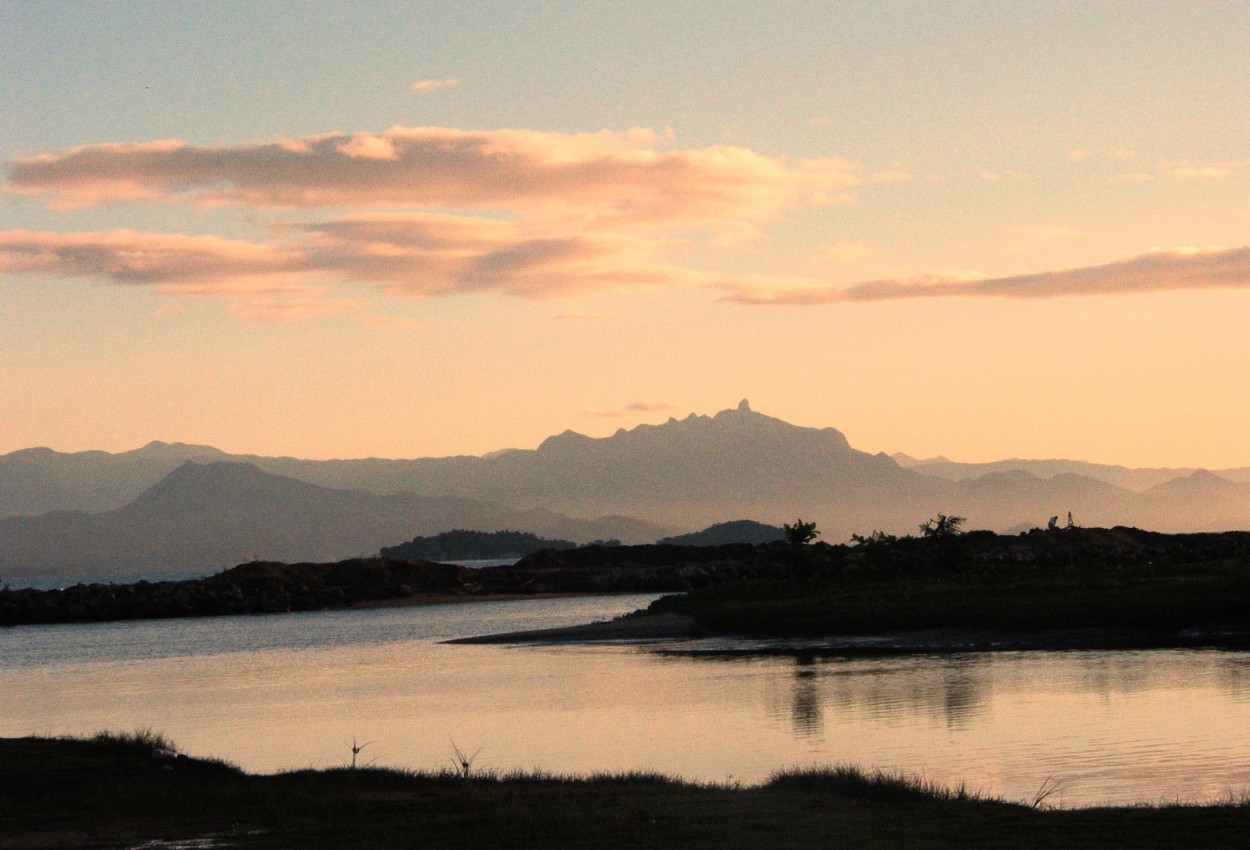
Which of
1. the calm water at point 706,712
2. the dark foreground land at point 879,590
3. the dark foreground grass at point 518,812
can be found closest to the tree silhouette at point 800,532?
the dark foreground land at point 879,590

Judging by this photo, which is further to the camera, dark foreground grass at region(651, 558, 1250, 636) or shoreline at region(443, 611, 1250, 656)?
dark foreground grass at region(651, 558, 1250, 636)

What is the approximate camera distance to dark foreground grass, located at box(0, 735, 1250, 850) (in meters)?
22.6

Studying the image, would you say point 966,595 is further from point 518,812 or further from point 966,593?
point 518,812

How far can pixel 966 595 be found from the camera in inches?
3287

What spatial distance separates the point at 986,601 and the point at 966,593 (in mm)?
4877

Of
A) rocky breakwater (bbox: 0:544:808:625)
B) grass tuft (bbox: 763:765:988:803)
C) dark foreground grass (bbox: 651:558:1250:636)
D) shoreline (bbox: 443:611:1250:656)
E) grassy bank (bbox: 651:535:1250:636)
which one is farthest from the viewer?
rocky breakwater (bbox: 0:544:808:625)

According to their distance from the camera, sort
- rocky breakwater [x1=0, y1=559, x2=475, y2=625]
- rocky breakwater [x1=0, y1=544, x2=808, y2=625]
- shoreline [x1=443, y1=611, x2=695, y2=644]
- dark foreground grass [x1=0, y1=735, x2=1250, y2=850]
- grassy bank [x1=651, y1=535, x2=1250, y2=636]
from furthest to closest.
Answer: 1. rocky breakwater [x1=0, y1=559, x2=475, y2=625]
2. rocky breakwater [x1=0, y1=544, x2=808, y2=625]
3. shoreline [x1=443, y1=611, x2=695, y2=644]
4. grassy bank [x1=651, y1=535, x2=1250, y2=636]
5. dark foreground grass [x1=0, y1=735, x2=1250, y2=850]

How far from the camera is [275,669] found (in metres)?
76.4

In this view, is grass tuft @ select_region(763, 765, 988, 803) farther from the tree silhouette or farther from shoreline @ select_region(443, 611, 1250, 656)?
the tree silhouette

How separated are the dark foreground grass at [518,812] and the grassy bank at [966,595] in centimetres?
4512

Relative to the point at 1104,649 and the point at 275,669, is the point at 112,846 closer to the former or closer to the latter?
the point at 1104,649

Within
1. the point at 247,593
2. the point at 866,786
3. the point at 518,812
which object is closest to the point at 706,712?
the point at 866,786

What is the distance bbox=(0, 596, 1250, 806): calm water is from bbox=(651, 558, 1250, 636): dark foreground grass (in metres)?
9.16

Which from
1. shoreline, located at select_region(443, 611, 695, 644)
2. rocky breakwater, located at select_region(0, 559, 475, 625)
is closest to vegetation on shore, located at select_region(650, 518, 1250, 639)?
shoreline, located at select_region(443, 611, 695, 644)
